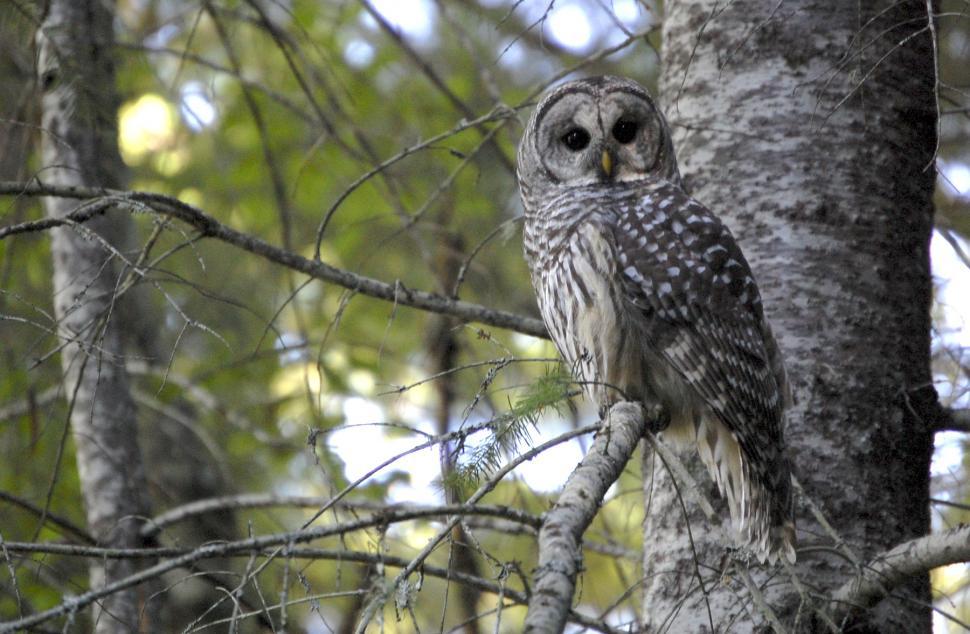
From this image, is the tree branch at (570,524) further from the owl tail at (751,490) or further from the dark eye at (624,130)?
the dark eye at (624,130)

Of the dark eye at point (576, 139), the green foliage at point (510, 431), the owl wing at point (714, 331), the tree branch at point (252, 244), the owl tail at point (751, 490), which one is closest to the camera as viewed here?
the green foliage at point (510, 431)

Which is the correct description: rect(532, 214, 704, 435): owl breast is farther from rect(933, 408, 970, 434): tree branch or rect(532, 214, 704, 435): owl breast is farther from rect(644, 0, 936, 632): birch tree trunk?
rect(933, 408, 970, 434): tree branch

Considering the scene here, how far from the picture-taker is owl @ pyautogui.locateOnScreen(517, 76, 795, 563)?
3.08 m

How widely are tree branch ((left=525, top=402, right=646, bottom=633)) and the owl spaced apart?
80 centimetres

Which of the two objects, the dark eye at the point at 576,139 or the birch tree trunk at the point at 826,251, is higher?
the dark eye at the point at 576,139

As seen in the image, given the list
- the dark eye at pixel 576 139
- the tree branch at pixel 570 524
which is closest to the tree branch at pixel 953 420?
the tree branch at pixel 570 524

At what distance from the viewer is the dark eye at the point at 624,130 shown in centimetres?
358

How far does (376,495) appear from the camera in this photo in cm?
460

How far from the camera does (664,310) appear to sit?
327 cm

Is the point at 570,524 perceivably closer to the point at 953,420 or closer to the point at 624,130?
the point at 953,420

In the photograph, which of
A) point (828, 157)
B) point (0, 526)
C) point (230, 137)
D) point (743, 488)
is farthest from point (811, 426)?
point (230, 137)

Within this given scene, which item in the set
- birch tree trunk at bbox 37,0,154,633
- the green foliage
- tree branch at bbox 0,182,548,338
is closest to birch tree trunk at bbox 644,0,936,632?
tree branch at bbox 0,182,548,338

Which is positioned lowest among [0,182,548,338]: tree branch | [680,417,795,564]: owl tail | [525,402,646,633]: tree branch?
[525,402,646,633]: tree branch

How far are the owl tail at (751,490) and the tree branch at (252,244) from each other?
1.84ft
